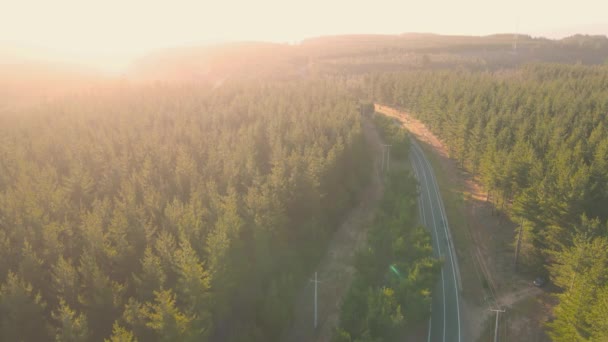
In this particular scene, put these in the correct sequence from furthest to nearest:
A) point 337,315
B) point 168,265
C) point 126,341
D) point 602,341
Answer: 1. point 337,315
2. point 168,265
3. point 602,341
4. point 126,341

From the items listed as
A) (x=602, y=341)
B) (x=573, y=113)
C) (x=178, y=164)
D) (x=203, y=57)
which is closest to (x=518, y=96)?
(x=573, y=113)

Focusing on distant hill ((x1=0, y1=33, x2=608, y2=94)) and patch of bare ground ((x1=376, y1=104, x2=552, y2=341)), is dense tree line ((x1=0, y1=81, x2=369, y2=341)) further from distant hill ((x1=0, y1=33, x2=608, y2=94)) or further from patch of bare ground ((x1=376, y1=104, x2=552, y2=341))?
distant hill ((x1=0, y1=33, x2=608, y2=94))

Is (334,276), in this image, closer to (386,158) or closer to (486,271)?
(486,271)

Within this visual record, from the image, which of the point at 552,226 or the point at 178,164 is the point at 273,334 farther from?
the point at 552,226

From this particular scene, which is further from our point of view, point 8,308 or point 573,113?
point 573,113

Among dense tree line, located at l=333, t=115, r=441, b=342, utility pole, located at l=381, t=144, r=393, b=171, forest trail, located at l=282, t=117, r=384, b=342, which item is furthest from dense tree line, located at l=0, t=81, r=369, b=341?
utility pole, located at l=381, t=144, r=393, b=171

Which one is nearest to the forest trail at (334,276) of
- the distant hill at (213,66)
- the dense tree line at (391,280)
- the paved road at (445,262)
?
the dense tree line at (391,280)
